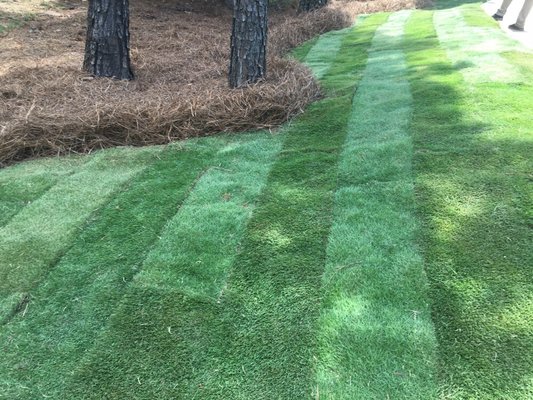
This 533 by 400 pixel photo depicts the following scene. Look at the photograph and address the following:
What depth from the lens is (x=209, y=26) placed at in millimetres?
8859

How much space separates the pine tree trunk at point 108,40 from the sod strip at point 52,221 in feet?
5.59

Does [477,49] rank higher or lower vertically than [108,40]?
higher

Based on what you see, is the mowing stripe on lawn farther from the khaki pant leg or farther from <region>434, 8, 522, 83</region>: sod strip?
the khaki pant leg

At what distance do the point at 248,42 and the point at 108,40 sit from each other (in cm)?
160

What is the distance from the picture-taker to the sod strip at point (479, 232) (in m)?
1.86

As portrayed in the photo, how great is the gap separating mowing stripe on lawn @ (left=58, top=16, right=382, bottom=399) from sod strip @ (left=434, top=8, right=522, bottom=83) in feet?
10.7

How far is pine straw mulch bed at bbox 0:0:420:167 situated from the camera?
401 cm

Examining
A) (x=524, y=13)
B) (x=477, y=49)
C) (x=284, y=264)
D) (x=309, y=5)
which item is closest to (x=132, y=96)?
(x=284, y=264)

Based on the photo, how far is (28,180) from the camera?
137 inches

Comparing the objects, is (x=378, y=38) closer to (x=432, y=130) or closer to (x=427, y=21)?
(x=427, y=21)

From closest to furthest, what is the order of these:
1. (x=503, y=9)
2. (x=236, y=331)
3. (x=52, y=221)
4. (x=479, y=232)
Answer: (x=236, y=331), (x=479, y=232), (x=52, y=221), (x=503, y=9)

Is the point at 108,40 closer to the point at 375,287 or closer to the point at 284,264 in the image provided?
the point at 284,264

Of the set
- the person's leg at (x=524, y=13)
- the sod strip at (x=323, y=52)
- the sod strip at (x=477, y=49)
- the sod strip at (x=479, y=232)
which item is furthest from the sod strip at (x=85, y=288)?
the person's leg at (x=524, y=13)

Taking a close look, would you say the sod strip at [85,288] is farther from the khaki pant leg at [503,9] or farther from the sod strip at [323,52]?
the khaki pant leg at [503,9]
